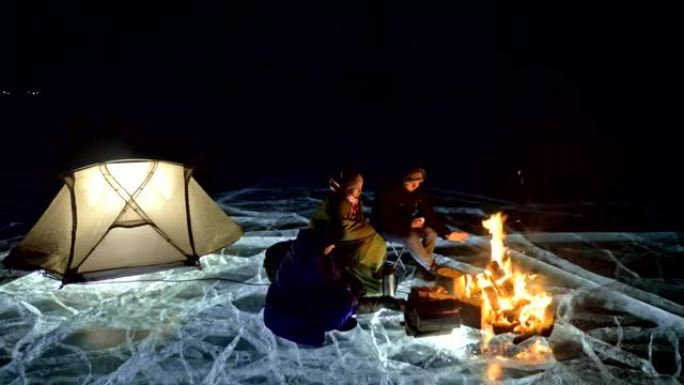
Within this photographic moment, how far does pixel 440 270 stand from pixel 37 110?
A: 26.2 m

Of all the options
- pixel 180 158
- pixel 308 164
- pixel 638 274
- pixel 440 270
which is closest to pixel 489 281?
pixel 440 270

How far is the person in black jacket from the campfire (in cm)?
41

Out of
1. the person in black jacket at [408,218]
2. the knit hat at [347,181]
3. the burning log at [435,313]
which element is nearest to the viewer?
the burning log at [435,313]

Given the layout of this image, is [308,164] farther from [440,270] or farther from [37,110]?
[37,110]

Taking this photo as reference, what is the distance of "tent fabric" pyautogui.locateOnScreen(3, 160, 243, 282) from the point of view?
219 inches

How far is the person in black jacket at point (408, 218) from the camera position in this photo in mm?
5371

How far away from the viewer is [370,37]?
50.2 meters

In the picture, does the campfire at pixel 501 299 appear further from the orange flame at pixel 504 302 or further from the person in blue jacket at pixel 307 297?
the person in blue jacket at pixel 307 297

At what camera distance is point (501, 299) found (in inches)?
182

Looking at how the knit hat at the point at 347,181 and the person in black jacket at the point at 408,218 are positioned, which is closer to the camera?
the knit hat at the point at 347,181

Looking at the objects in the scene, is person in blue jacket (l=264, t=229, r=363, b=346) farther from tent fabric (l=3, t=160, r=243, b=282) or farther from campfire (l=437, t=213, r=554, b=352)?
tent fabric (l=3, t=160, r=243, b=282)

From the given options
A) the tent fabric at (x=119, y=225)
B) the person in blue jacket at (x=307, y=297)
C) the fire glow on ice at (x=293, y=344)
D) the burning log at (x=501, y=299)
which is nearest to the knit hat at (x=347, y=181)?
the person in blue jacket at (x=307, y=297)

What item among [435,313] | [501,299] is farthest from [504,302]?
[435,313]

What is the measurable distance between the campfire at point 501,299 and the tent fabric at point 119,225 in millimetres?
3308
